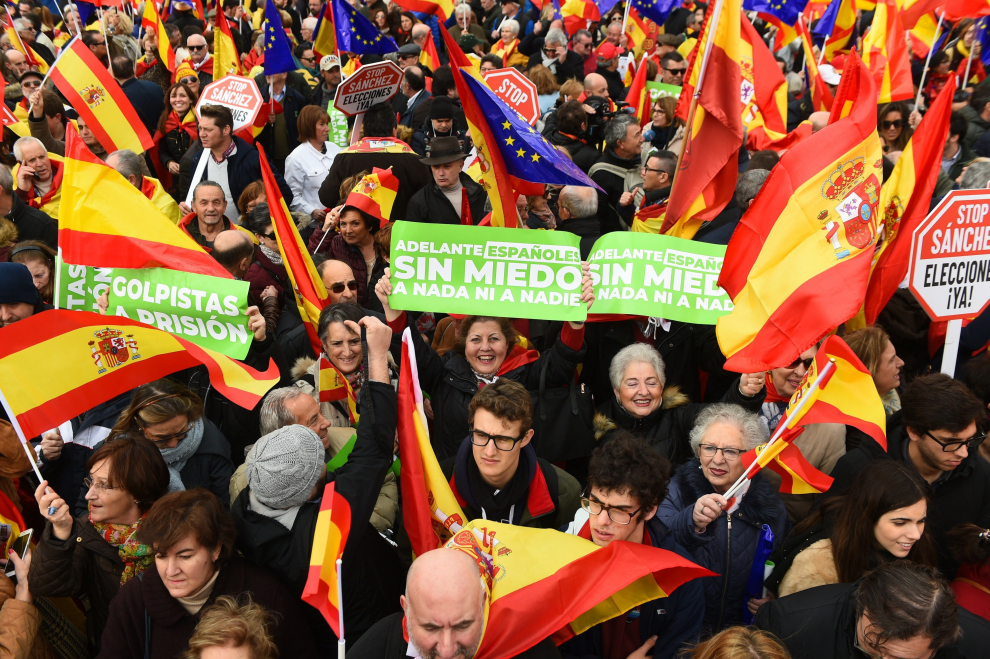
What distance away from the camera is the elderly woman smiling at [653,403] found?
4.16m

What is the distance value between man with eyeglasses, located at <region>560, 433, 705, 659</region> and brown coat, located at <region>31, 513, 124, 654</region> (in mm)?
1838

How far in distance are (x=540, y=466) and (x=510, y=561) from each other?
79cm

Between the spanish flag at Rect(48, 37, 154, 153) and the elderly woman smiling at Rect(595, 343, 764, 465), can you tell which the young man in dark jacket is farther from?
the spanish flag at Rect(48, 37, 154, 153)

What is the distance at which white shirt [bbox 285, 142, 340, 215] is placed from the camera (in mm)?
7625

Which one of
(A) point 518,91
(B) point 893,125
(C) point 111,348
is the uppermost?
(A) point 518,91

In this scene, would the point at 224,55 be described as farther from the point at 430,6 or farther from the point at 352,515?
the point at 352,515

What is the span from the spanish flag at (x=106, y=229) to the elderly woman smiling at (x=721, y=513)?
2679mm

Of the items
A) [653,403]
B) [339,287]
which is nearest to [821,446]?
[653,403]

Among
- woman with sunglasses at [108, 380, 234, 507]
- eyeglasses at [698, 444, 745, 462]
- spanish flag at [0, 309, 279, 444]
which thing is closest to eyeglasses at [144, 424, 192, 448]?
woman with sunglasses at [108, 380, 234, 507]

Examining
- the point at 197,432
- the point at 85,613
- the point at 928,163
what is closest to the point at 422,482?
the point at 197,432

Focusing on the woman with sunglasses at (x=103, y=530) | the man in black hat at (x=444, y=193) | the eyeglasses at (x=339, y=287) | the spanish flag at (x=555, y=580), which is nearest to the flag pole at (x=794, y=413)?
the spanish flag at (x=555, y=580)

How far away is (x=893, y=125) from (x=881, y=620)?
599 centimetres

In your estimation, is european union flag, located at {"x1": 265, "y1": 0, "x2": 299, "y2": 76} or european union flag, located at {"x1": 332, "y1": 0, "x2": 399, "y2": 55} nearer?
european union flag, located at {"x1": 265, "y1": 0, "x2": 299, "y2": 76}

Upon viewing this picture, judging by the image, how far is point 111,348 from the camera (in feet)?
12.6
